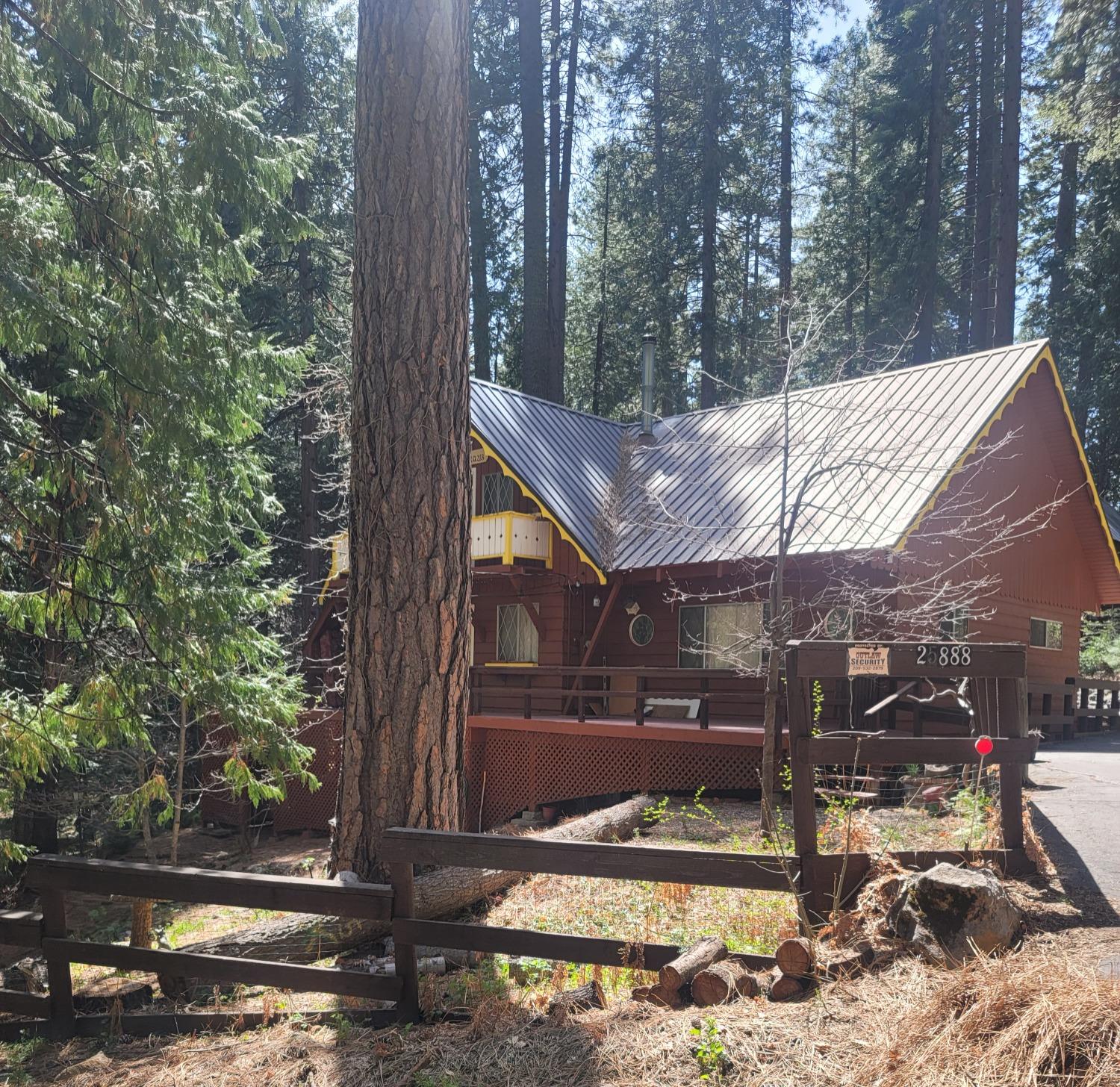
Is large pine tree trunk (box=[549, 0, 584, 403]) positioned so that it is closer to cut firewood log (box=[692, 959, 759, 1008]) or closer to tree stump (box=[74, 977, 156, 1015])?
tree stump (box=[74, 977, 156, 1015])

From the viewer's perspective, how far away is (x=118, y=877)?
4961 mm

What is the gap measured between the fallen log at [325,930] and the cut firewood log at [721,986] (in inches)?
47.7

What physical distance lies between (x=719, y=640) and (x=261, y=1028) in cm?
1227

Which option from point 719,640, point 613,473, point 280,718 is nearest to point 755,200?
point 613,473

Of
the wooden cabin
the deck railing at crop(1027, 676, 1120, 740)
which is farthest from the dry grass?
the deck railing at crop(1027, 676, 1120, 740)

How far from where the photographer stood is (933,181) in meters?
28.7

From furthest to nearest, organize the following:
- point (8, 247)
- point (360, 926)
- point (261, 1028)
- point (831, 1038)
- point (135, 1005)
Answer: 1. point (8, 247)
2. point (360, 926)
3. point (135, 1005)
4. point (261, 1028)
5. point (831, 1038)

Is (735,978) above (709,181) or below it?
below

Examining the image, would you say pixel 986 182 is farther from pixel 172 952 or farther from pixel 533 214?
pixel 172 952

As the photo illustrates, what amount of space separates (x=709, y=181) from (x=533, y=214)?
7440 mm

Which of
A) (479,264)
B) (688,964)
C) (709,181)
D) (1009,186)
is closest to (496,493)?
(479,264)

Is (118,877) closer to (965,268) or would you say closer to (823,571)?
(823,571)

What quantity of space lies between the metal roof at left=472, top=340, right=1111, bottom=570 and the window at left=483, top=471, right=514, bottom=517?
3.35ft

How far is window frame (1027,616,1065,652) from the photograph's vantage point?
18562 millimetres
